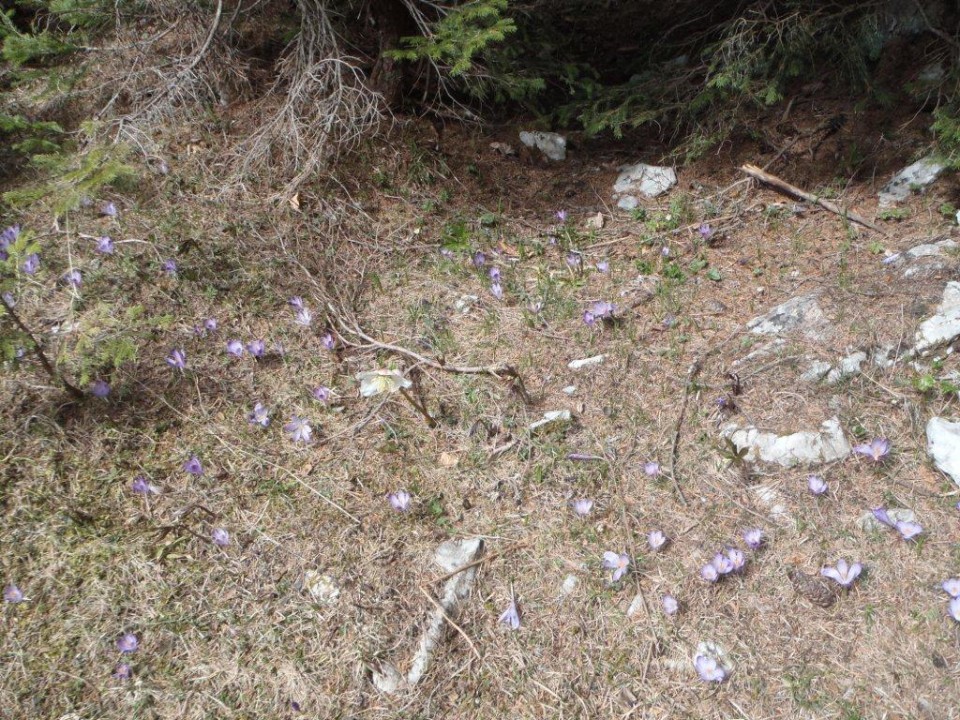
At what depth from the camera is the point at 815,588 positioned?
2.27 meters

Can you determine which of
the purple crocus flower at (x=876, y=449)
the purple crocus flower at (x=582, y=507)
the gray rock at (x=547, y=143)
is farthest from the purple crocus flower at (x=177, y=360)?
the purple crocus flower at (x=876, y=449)

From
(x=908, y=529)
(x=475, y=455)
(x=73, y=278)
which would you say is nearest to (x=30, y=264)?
(x=73, y=278)

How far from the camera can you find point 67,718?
7.16 feet

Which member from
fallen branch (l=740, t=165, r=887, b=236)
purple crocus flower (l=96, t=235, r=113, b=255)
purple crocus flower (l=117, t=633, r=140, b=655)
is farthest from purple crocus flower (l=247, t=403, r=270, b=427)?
fallen branch (l=740, t=165, r=887, b=236)

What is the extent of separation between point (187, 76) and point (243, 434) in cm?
230

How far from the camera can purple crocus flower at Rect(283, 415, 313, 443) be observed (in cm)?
288

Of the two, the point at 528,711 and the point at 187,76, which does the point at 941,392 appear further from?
the point at 187,76

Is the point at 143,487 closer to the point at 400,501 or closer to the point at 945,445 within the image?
the point at 400,501

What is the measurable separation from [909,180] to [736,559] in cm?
232

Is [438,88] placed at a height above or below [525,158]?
above

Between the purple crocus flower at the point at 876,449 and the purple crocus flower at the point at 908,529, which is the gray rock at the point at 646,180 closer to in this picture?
the purple crocus flower at the point at 876,449

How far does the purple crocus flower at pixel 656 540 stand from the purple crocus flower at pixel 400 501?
0.89 metres

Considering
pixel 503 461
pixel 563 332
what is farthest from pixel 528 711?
pixel 563 332

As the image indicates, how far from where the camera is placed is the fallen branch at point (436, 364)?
2904mm
